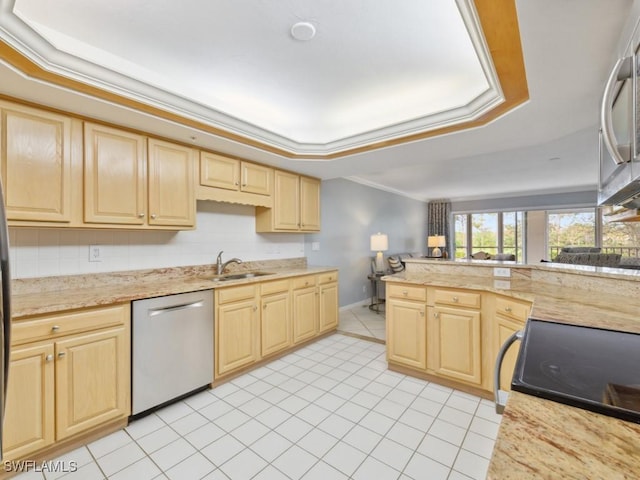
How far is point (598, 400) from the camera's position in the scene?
2.05ft

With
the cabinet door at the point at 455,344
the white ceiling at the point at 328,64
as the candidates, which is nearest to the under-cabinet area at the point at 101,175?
the white ceiling at the point at 328,64

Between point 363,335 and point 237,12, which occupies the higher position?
point 237,12

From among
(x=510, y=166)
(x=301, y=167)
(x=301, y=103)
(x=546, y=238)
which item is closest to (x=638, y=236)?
(x=546, y=238)

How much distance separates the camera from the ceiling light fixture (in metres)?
1.62

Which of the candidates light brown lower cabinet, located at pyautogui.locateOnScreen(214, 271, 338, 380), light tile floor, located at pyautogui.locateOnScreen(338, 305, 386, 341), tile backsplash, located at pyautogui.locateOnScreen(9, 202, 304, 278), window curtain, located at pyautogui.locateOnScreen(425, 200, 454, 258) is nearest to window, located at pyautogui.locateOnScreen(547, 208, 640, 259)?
window curtain, located at pyautogui.locateOnScreen(425, 200, 454, 258)

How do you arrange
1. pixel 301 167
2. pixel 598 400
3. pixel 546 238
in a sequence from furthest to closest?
pixel 546 238
pixel 301 167
pixel 598 400

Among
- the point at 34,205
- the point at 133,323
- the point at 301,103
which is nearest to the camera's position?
the point at 34,205

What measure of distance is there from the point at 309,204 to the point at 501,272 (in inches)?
90.3

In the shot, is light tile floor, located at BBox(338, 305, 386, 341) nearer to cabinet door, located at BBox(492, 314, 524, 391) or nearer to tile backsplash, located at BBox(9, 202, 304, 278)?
tile backsplash, located at BBox(9, 202, 304, 278)

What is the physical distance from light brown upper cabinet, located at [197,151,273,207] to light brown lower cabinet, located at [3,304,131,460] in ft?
4.25

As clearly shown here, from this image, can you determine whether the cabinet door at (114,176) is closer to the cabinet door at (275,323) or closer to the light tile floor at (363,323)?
the cabinet door at (275,323)

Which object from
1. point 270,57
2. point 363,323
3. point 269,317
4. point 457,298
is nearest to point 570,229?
point 363,323

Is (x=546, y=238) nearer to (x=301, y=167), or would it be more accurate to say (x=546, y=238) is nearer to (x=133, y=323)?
(x=301, y=167)

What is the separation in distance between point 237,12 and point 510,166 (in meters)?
4.80
